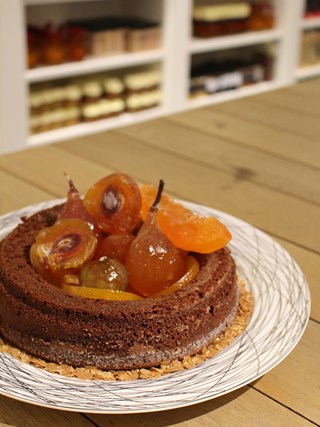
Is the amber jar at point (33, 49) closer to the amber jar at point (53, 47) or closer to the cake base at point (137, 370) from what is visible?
the amber jar at point (53, 47)

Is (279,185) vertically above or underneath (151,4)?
underneath

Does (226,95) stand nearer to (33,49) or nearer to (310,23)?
(310,23)

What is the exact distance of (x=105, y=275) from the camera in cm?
63

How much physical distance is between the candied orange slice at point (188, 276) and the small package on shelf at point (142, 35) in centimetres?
226

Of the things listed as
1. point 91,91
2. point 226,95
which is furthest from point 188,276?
point 226,95

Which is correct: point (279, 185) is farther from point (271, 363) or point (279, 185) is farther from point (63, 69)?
point (63, 69)

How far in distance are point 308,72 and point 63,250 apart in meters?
3.33

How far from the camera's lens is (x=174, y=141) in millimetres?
1303

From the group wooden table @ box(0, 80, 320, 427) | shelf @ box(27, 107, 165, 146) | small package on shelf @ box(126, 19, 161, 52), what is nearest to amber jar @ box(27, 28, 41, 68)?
shelf @ box(27, 107, 165, 146)

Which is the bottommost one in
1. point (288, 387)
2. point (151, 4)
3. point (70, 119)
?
point (70, 119)

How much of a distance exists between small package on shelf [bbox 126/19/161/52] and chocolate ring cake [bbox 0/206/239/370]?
2.29 m

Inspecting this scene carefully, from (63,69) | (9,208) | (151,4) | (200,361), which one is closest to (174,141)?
(9,208)

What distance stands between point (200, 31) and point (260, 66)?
574mm

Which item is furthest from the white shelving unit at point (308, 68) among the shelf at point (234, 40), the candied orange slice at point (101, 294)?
the candied orange slice at point (101, 294)
